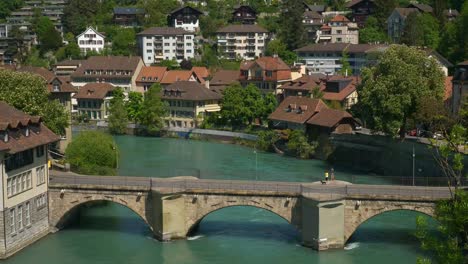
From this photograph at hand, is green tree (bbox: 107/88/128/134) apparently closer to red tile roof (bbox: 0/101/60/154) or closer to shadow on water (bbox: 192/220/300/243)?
shadow on water (bbox: 192/220/300/243)

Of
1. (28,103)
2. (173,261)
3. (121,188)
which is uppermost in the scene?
(28,103)

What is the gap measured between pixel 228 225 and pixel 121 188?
6.24 m

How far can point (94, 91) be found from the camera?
90938 mm

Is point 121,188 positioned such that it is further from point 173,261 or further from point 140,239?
point 173,261

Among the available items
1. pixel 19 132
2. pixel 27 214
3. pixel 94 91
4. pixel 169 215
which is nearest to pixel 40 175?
pixel 27 214

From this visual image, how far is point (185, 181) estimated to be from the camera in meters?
39.3

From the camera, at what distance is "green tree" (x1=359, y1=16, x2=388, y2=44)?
355 feet

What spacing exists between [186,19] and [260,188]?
86.9 metres

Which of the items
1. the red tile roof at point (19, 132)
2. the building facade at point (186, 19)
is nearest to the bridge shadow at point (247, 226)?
the red tile roof at point (19, 132)

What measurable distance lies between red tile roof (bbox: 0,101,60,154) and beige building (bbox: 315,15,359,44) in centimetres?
7663

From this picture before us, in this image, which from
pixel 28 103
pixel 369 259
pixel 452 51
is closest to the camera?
pixel 369 259

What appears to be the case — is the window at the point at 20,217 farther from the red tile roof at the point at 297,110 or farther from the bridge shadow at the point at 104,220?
the red tile roof at the point at 297,110

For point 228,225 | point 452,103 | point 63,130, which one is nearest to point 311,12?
point 452,103

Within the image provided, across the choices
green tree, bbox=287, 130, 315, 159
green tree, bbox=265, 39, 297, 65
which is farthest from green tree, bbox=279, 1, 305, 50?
green tree, bbox=287, 130, 315, 159
